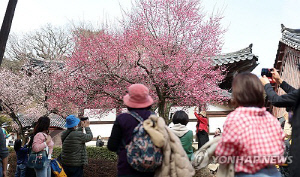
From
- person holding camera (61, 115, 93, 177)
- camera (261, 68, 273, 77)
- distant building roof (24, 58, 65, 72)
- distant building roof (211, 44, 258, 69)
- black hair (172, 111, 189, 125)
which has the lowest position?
person holding camera (61, 115, 93, 177)

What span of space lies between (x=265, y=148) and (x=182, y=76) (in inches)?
197

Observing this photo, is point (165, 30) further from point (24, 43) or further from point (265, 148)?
point (24, 43)

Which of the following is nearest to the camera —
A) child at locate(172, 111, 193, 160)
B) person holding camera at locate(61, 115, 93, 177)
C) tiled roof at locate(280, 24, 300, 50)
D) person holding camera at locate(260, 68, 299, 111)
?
person holding camera at locate(260, 68, 299, 111)

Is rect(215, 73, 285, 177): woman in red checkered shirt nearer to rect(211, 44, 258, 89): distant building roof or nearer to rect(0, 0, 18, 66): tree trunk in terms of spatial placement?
rect(0, 0, 18, 66): tree trunk

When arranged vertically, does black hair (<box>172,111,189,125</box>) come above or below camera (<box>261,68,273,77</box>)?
below

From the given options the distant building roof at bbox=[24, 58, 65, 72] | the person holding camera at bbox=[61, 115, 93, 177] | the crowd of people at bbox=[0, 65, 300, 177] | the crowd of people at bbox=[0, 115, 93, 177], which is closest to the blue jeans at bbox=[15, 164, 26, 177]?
the crowd of people at bbox=[0, 115, 93, 177]

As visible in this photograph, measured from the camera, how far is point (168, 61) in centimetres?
735

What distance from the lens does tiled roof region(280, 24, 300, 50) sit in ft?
33.0

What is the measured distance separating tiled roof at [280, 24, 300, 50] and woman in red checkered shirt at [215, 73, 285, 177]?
27.3ft

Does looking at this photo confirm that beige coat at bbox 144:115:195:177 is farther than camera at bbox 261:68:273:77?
No

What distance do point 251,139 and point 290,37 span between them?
9.61 metres

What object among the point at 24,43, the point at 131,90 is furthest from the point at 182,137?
the point at 24,43

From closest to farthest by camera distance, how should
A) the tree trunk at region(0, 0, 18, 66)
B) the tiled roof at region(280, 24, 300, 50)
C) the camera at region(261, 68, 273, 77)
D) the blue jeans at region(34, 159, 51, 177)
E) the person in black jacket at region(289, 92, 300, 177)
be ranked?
the person in black jacket at region(289, 92, 300, 177)
the camera at region(261, 68, 273, 77)
the blue jeans at region(34, 159, 51, 177)
the tree trunk at region(0, 0, 18, 66)
the tiled roof at region(280, 24, 300, 50)

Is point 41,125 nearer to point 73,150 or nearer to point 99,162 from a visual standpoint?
point 73,150
